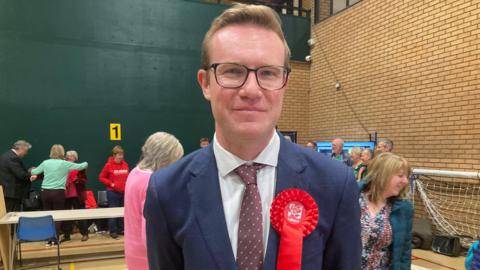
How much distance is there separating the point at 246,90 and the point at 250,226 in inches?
15.5

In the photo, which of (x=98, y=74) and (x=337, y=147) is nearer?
(x=337, y=147)

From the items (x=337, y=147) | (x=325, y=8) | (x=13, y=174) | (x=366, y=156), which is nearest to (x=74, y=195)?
(x=13, y=174)

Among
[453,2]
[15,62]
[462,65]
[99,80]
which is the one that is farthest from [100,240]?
[453,2]

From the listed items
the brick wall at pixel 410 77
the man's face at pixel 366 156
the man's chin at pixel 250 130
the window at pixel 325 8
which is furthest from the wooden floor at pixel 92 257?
the window at pixel 325 8

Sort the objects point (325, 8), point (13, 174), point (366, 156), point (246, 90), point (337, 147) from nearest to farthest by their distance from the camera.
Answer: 1. point (246, 90)
2. point (13, 174)
3. point (366, 156)
4. point (337, 147)
5. point (325, 8)

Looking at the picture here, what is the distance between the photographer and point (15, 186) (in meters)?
6.62

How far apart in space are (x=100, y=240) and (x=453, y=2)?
7821mm

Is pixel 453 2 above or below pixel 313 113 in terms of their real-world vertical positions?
above

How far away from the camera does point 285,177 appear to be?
3.70 feet

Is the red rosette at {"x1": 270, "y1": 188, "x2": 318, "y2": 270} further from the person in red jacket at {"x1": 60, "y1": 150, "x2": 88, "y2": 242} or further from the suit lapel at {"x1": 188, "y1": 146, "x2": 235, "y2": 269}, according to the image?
the person in red jacket at {"x1": 60, "y1": 150, "x2": 88, "y2": 242}

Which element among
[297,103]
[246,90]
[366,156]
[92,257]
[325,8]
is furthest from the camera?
[297,103]

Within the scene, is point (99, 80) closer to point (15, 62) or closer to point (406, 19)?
point (15, 62)

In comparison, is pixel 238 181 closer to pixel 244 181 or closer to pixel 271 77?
pixel 244 181

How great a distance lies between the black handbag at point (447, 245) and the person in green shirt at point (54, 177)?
20.9 feet
